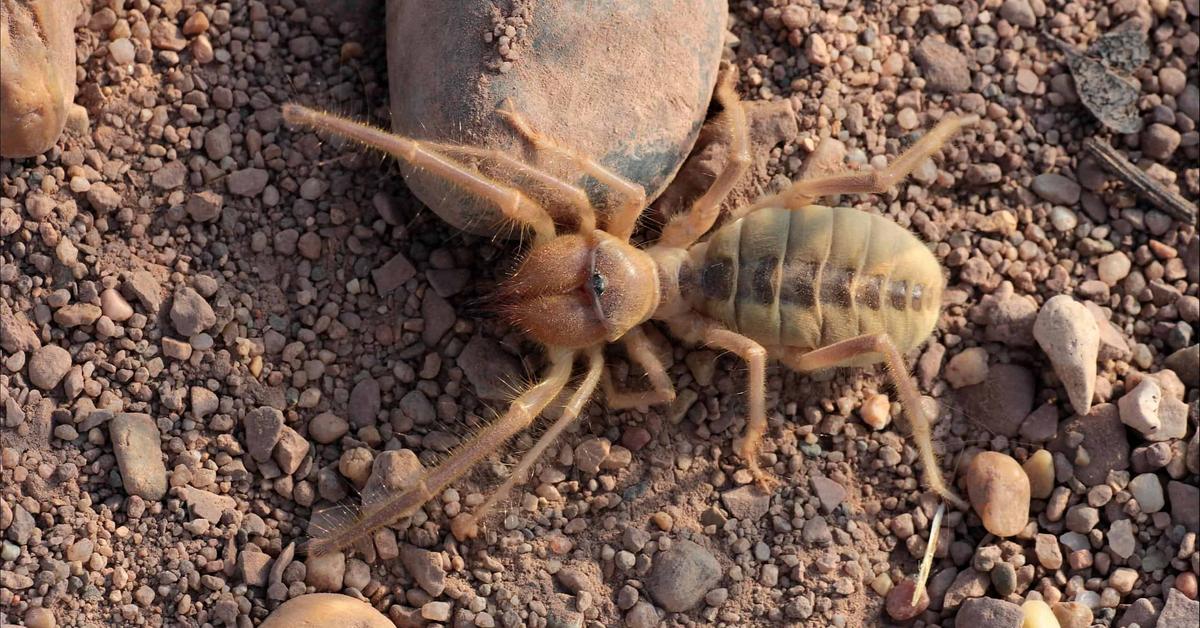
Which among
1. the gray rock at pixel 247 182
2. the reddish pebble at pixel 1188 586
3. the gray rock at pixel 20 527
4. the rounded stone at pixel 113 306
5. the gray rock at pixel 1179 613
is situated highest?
the gray rock at pixel 247 182

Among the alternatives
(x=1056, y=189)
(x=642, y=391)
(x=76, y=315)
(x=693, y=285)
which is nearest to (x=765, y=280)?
(x=693, y=285)

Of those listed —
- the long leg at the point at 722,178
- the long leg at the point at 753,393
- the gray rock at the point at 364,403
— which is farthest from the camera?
the long leg at the point at 722,178

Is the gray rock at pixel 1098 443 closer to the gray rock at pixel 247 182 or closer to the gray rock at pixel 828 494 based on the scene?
the gray rock at pixel 828 494

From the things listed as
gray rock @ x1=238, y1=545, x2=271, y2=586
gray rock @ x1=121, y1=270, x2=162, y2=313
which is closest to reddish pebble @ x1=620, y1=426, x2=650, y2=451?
gray rock @ x1=238, y1=545, x2=271, y2=586

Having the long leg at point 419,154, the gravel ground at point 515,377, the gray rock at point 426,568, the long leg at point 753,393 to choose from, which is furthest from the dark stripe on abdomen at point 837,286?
the gray rock at point 426,568

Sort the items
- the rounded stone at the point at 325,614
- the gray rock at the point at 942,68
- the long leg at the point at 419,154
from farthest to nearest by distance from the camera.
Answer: the gray rock at the point at 942,68, the long leg at the point at 419,154, the rounded stone at the point at 325,614

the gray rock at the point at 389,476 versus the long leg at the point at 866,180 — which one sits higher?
the long leg at the point at 866,180

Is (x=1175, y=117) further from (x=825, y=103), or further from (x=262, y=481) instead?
(x=262, y=481)

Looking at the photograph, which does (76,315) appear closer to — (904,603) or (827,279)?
(827,279)
